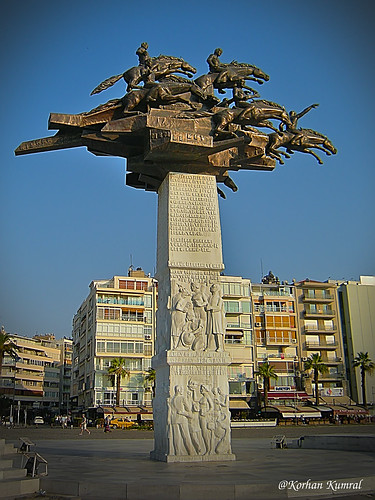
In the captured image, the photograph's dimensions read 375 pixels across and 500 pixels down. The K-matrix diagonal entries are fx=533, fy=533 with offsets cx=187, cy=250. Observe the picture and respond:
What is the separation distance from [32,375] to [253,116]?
79.1 meters

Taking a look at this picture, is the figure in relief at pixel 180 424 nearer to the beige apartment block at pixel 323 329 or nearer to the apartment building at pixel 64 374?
the beige apartment block at pixel 323 329

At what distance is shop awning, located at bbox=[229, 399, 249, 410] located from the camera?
5647 cm

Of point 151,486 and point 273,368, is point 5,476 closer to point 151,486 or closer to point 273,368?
point 151,486

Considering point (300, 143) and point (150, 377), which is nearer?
point (300, 143)

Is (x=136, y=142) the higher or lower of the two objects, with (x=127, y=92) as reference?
lower

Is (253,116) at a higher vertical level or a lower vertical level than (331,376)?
higher

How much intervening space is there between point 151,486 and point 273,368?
53.6m

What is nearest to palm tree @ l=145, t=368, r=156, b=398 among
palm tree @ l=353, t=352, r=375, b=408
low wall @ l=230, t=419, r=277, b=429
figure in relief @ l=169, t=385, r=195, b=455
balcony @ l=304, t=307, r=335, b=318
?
low wall @ l=230, t=419, r=277, b=429

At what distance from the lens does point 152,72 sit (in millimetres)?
16906

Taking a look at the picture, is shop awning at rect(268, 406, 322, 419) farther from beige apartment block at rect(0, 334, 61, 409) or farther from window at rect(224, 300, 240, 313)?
beige apartment block at rect(0, 334, 61, 409)

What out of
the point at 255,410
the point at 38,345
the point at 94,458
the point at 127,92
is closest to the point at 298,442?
the point at 94,458

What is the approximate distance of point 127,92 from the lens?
16.8 metres

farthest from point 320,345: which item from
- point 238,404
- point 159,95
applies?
point 159,95

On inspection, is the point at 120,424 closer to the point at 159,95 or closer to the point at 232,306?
the point at 232,306
